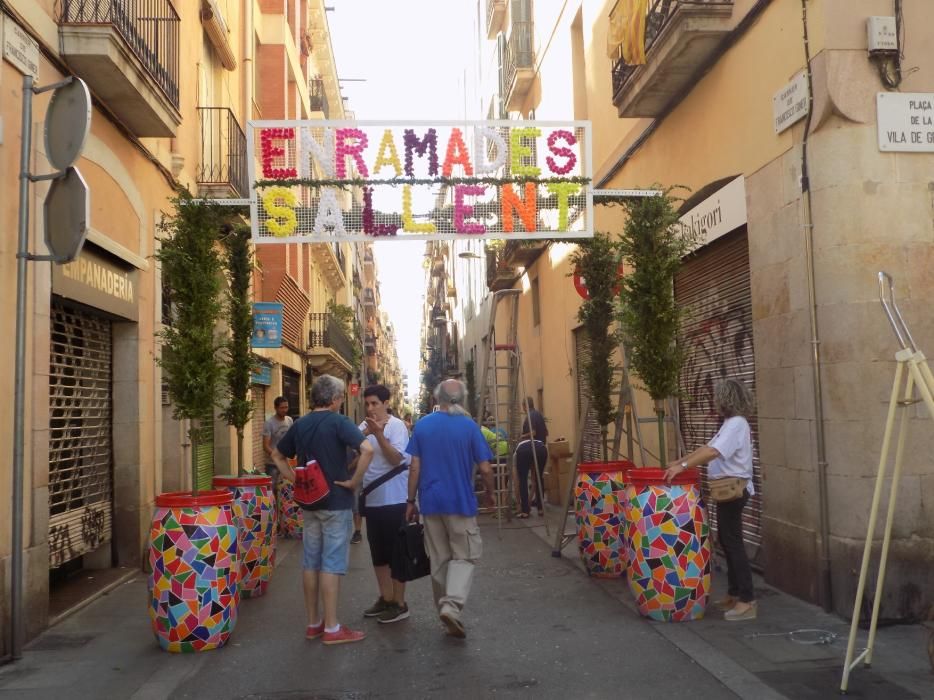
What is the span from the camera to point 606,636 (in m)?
5.88

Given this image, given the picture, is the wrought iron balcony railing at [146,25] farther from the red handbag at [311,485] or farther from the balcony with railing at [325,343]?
the balcony with railing at [325,343]

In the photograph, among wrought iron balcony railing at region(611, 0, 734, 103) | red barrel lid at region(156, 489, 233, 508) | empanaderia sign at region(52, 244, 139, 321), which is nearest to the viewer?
red barrel lid at region(156, 489, 233, 508)

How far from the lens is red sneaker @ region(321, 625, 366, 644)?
5828 millimetres

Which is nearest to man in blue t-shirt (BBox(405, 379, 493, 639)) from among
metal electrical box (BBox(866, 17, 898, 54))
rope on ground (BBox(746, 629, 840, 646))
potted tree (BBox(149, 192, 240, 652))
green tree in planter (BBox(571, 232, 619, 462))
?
potted tree (BBox(149, 192, 240, 652))

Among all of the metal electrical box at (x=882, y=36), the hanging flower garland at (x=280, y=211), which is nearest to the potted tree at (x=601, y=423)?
the metal electrical box at (x=882, y=36)

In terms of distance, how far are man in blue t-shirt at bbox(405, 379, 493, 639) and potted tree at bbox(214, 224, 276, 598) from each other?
1.75 metres

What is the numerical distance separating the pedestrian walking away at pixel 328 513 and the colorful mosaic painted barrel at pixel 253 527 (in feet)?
4.58

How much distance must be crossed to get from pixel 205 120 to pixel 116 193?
3941mm

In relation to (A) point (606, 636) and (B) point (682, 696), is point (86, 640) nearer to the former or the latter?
(A) point (606, 636)

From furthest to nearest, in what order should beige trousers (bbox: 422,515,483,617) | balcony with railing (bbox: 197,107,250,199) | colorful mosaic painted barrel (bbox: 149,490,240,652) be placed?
balcony with railing (bbox: 197,107,250,199) < beige trousers (bbox: 422,515,483,617) < colorful mosaic painted barrel (bbox: 149,490,240,652)

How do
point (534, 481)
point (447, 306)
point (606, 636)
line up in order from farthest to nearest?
point (447, 306)
point (534, 481)
point (606, 636)

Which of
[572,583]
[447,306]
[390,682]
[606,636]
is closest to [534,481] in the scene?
[572,583]

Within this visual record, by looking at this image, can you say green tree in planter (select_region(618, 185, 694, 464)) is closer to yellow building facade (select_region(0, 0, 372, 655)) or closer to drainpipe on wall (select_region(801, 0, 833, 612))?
drainpipe on wall (select_region(801, 0, 833, 612))

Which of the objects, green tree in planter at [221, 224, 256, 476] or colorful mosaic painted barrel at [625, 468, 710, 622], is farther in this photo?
green tree in planter at [221, 224, 256, 476]
